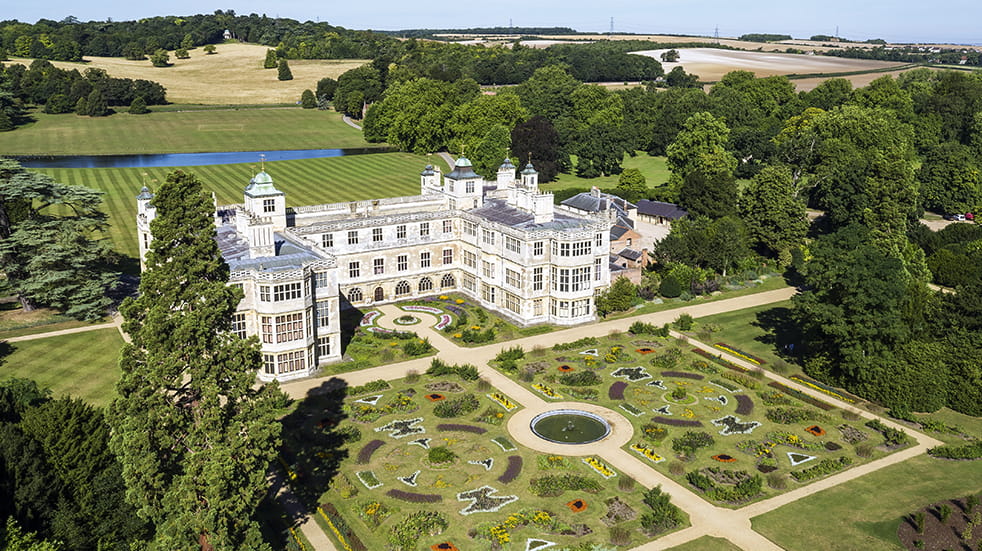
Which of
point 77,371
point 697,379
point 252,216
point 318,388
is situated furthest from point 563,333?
point 77,371

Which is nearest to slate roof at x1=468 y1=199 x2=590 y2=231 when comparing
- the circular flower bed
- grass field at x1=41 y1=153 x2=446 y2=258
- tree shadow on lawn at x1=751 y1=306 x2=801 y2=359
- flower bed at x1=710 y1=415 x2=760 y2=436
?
tree shadow on lawn at x1=751 y1=306 x2=801 y2=359

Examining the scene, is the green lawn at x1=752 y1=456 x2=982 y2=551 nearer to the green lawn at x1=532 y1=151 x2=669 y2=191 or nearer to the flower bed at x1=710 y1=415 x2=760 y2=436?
the flower bed at x1=710 y1=415 x2=760 y2=436

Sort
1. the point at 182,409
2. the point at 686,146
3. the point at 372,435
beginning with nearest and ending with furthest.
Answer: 1. the point at 182,409
2. the point at 372,435
3. the point at 686,146

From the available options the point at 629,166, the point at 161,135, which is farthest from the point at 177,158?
the point at 629,166

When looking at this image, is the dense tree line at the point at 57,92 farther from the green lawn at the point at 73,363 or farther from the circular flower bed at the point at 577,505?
the circular flower bed at the point at 577,505

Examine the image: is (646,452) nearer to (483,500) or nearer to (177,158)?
(483,500)

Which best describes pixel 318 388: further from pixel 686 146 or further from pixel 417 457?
pixel 686 146
